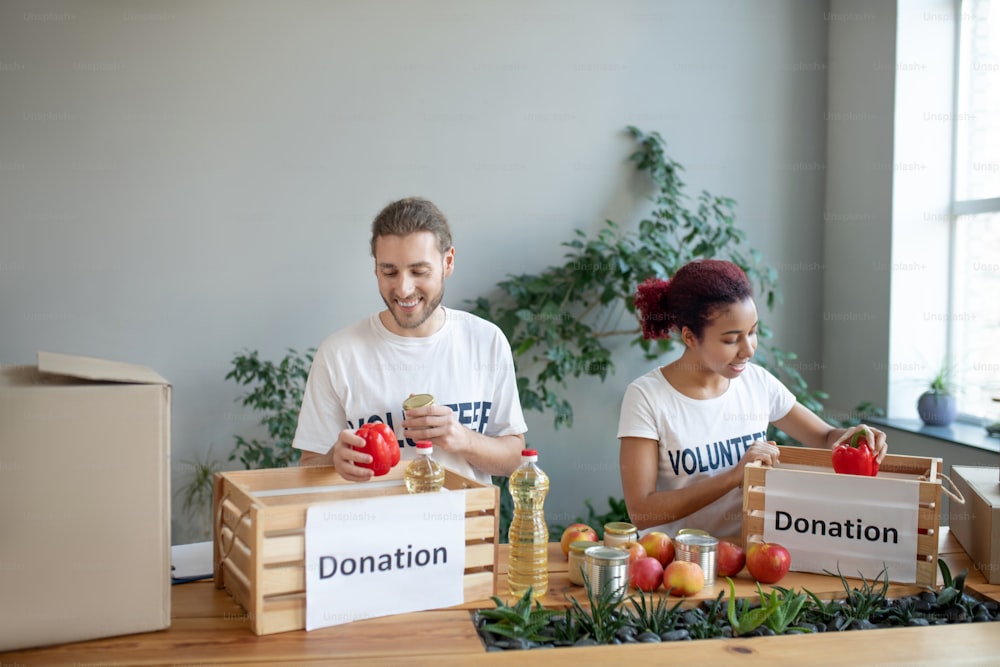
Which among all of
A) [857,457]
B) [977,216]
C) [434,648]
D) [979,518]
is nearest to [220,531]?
[434,648]

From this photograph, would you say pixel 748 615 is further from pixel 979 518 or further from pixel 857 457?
pixel 979 518

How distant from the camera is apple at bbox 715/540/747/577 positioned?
1.68 metres

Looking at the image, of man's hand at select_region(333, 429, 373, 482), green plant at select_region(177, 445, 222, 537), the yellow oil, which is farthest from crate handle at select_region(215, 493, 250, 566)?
green plant at select_region(177, 445, 222, 537)

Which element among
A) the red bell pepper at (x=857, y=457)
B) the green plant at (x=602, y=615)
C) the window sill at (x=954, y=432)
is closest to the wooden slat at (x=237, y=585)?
the green plant at (x=602, y=615)

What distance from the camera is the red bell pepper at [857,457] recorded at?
181 cm

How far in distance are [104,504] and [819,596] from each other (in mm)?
1250

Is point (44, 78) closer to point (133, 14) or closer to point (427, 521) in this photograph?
point (133, 14)

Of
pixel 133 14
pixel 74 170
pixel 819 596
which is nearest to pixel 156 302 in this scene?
pixel 74 170

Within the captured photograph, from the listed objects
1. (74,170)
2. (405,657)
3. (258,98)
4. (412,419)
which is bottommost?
(405,657)

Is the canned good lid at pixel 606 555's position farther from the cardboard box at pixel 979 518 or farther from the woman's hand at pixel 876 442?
the cardboard box at pixel 979 518

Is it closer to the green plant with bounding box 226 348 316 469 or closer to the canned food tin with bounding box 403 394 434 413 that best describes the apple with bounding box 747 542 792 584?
the canned food tin with bounding box 403 394 434 413

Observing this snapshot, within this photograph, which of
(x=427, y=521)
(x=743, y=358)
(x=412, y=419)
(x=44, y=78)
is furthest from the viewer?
(x=44, y=78)

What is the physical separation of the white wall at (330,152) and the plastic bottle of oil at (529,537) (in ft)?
7.38

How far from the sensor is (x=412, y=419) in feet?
6.03
